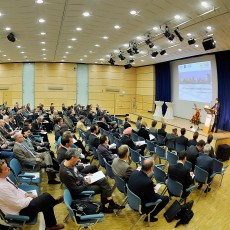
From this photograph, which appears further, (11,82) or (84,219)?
(11,82)

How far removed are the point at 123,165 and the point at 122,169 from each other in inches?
3.0

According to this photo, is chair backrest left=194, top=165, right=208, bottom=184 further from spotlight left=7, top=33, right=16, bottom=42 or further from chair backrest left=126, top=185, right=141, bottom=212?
spotlight left=7, top=33, right=16, bottom=42

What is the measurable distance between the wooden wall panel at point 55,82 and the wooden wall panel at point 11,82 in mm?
1366

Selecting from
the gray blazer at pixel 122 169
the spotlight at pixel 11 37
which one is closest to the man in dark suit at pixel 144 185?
the gray blazer at pixel 122 169

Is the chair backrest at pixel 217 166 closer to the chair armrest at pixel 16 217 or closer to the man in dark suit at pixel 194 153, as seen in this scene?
the man in dark suit at pixel 194 153

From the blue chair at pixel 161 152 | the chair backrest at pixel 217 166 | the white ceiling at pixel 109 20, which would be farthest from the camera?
the blue chair at pixel 161 152

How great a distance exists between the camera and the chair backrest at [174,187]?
4699 millimetres

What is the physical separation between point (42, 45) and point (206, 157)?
33.8 feet

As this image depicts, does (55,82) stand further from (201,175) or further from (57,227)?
(57,227)

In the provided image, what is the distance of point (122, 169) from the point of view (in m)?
4.71

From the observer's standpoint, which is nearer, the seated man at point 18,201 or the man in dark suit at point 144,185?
the seated man at point 18,201

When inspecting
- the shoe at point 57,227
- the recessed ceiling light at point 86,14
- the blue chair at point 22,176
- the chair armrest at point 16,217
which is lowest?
the shoe at point 57,227

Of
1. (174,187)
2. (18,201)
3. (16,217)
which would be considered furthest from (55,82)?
(16,217)

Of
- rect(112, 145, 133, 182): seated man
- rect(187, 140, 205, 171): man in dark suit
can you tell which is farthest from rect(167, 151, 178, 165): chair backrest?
rect(112, 145, 133, 182): seated man
